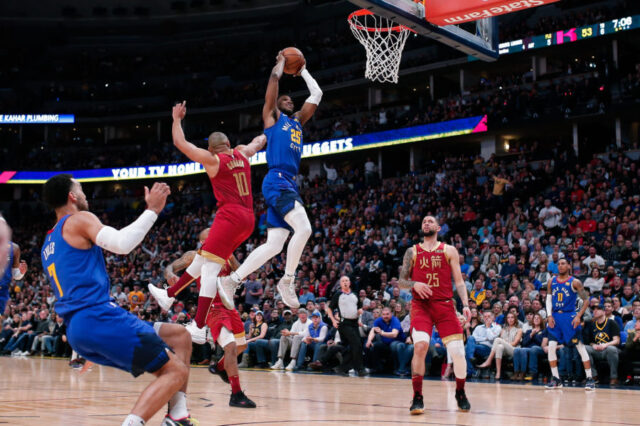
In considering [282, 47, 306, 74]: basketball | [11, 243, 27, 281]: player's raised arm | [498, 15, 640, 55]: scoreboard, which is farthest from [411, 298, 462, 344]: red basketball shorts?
[498, 15, 640, 55]: scoreboard

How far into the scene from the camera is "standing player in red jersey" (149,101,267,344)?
7.32 metres

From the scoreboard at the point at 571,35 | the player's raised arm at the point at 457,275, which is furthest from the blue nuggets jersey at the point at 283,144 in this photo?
the scoreboard at the point at 571,35

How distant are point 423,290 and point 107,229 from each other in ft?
15.1

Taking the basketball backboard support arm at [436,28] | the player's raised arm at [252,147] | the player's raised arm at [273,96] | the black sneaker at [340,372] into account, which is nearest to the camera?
the player's raised arm at [273,96]

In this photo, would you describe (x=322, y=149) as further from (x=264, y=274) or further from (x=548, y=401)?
(x=548, y=401)

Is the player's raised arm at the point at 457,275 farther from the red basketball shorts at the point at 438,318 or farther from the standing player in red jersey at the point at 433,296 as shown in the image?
the red basketball shorts at the point at 438,318

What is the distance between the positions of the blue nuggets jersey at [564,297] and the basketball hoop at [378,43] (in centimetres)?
451

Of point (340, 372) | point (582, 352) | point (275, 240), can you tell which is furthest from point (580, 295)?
point (275, 240)

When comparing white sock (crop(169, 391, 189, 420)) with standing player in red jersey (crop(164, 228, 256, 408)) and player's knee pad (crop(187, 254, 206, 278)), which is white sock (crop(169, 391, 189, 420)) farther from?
standing player in red jersey (crop(164, 228, 256, 408))

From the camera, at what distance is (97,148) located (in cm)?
4034

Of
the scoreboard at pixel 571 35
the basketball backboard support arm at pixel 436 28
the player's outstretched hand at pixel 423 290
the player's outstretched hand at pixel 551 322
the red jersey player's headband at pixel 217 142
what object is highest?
the scoreboard at pixel 571 35

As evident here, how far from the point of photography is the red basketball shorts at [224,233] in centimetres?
731

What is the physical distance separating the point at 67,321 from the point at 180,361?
2.57ft

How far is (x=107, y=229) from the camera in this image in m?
4.38
